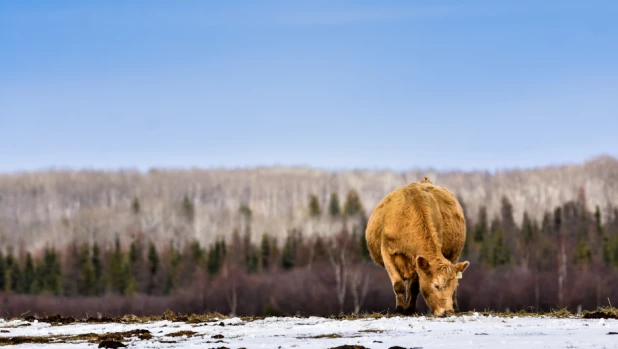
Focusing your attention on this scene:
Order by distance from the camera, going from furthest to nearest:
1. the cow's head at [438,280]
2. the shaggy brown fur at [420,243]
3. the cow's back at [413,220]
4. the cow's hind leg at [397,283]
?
the cow's back at [413,220] → the cow's hind leg at [397,283] → the shaggy brown fur at [420,243] → the cow's head at [438,280]

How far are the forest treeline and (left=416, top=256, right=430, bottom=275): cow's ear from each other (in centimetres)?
8587

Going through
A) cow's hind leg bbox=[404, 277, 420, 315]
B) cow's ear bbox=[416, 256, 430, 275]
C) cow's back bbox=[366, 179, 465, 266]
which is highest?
cow's back bbox=[366, 179, 465, 266]

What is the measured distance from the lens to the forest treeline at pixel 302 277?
410 feet

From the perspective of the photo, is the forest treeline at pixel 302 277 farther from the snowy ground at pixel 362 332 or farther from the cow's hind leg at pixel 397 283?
the snowy ground at pixel 362 332

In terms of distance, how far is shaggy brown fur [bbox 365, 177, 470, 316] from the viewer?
1923 cm

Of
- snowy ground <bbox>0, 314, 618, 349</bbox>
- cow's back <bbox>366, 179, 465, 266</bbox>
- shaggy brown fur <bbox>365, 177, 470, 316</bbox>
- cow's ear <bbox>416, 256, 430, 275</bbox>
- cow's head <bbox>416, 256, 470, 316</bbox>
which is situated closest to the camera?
snowy ground <bbox>0, 314, 618, 349</bbox>

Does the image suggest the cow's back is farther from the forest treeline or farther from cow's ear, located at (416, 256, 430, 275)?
the forest treeline

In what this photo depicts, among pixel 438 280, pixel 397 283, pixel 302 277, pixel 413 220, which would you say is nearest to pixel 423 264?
pixel 438 280

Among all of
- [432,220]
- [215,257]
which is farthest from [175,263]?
[432,220]

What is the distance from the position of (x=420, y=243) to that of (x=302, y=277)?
122877 mm

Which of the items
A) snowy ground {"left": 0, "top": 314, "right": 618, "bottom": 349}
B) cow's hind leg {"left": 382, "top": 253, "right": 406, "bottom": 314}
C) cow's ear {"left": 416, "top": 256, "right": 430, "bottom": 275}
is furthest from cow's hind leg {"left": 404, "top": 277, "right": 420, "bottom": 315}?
snowy ground {"left": 0, "top": 314, "right": 618, "bottom": 349}

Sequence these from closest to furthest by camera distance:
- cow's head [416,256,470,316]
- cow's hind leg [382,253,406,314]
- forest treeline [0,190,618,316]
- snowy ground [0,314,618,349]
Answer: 1. snowy ground [0,314,618,349]
2. cow's head [416,256,470,316]
3. cow's hind leg [382,253,406,314]
4. forest treeline [0,190,618,316]

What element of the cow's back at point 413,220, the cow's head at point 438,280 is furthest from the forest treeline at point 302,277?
the cow's head at point 438,280

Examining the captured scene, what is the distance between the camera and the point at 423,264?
19484mm
